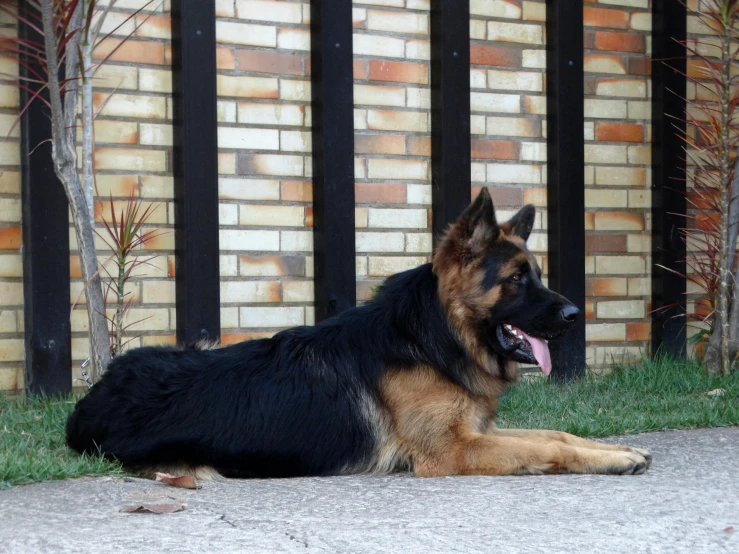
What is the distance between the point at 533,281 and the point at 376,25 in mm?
2580

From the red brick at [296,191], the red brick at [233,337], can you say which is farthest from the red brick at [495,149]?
the red brick at [233,337]

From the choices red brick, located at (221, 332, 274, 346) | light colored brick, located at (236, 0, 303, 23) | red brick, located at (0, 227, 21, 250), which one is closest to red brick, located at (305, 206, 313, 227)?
red brick, located at (221, 332, 274, 346)

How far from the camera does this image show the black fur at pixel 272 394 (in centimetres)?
371

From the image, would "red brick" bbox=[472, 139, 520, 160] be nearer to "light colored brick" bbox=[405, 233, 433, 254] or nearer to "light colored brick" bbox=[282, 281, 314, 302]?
"light colored brick" bbox=[405, 233, 433, 254]

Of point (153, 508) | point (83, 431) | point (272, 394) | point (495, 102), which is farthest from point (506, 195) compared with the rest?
point (153, 508)

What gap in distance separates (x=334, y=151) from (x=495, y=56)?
1419mm

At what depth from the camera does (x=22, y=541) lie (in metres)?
2.59

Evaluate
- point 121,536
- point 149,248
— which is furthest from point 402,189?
point 121,536

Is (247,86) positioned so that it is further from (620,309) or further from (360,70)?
(620,309)

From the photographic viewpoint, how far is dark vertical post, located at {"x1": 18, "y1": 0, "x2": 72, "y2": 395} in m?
4.94

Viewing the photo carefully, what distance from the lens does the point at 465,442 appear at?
3.76 m

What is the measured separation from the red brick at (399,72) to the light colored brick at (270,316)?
5.03 ft

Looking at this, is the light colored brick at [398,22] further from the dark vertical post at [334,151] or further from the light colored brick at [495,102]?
the light colored brick at [495,102]

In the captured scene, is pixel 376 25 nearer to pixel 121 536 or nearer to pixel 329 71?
pixel 329 71
